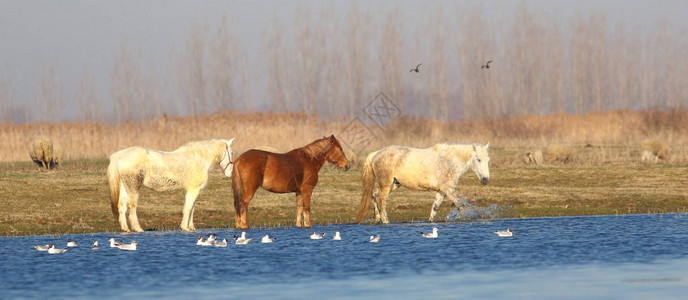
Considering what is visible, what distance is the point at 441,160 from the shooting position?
74.7 feet

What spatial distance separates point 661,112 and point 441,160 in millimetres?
34835

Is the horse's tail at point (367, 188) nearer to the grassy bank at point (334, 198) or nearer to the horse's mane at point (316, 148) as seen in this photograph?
the horse's mane at point (316, 148)

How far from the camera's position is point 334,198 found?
90.9 feet

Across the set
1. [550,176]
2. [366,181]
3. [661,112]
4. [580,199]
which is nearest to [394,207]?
[366,181]

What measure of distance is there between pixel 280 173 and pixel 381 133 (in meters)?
27.1

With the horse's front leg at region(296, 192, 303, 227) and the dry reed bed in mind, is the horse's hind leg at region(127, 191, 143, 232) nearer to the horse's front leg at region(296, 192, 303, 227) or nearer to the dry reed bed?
the horse's front leg at region(296, 192, 303, 227)

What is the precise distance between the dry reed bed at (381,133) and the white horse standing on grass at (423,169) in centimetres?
1428

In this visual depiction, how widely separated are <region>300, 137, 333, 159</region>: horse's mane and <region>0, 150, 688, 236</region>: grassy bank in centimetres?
197

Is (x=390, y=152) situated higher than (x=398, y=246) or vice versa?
(x=390, y=152)

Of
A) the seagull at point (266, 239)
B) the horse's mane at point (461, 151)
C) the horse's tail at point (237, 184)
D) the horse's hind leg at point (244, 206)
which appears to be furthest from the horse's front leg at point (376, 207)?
the seagull at point (266, 239)

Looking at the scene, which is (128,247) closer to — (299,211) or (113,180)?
(113,180)

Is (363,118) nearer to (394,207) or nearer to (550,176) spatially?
(550,176)

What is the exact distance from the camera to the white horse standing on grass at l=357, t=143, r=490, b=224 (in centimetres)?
2262

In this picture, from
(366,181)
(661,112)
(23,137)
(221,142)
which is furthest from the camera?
(661,112)
